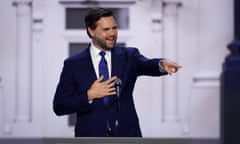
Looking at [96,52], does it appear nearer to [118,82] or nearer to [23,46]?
[118,82]

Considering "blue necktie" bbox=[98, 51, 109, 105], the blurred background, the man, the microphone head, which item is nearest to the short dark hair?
the man

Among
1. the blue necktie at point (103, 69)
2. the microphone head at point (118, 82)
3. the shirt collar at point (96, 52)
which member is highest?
the shirt collar at point (96, 52)

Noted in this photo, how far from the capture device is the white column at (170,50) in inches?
153

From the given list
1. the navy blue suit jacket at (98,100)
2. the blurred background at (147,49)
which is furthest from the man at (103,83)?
the blurred background at (147,49)

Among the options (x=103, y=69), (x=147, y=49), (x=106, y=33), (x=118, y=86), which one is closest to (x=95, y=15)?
(x=106, y=33)

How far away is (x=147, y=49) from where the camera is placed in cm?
386

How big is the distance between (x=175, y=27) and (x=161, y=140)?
2418 millimetres

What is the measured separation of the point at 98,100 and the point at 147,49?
1713 mm

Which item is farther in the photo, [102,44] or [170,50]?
[170,50]

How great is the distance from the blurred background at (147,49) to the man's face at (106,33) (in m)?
1.56

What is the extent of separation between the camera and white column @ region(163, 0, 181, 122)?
12.7ft

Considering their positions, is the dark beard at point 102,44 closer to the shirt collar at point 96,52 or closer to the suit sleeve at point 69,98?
the shirt collar at point 96,52

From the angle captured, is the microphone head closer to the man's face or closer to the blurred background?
the man's face

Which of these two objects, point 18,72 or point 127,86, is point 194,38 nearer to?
point 18,72
